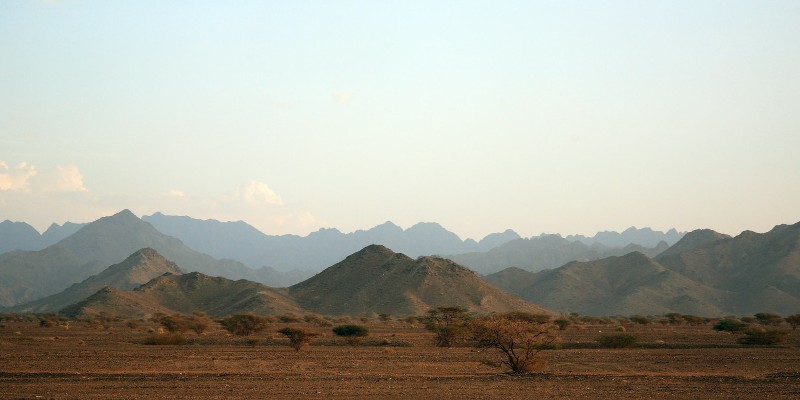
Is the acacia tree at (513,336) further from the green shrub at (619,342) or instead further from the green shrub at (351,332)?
the green shrub at (351,332)

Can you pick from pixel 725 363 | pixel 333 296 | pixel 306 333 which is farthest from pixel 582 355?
pixel 333 296

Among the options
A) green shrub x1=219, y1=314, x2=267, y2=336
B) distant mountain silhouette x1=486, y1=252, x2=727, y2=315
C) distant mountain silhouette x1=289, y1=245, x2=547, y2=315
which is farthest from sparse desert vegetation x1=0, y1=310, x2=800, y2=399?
distant mountain silhouette x1=486, y1=252, x2=727, y2=315

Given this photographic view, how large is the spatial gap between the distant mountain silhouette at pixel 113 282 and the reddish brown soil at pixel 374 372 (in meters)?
125

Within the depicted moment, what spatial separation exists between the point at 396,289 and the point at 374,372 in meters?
89.9

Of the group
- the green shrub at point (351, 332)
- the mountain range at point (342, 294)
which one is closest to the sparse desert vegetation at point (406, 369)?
the green shrub at point (351, 332)

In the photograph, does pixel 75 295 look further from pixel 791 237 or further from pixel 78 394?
pixel 78 394

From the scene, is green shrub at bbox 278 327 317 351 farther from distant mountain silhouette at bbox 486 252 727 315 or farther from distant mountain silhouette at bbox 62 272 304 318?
distant mountain silhouette at bbox 486 252 727 315

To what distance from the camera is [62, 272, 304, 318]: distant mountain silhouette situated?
11875cm

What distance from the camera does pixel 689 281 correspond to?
161m

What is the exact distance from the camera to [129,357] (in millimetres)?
42781

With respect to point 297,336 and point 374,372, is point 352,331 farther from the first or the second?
point 374,372

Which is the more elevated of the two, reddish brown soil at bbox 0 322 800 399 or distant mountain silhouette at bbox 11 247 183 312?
distant mountain silhouette at bbox 11 247 183 312

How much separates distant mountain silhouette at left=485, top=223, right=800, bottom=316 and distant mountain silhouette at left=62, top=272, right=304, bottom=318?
196ft

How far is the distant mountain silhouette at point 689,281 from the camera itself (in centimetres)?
14725
